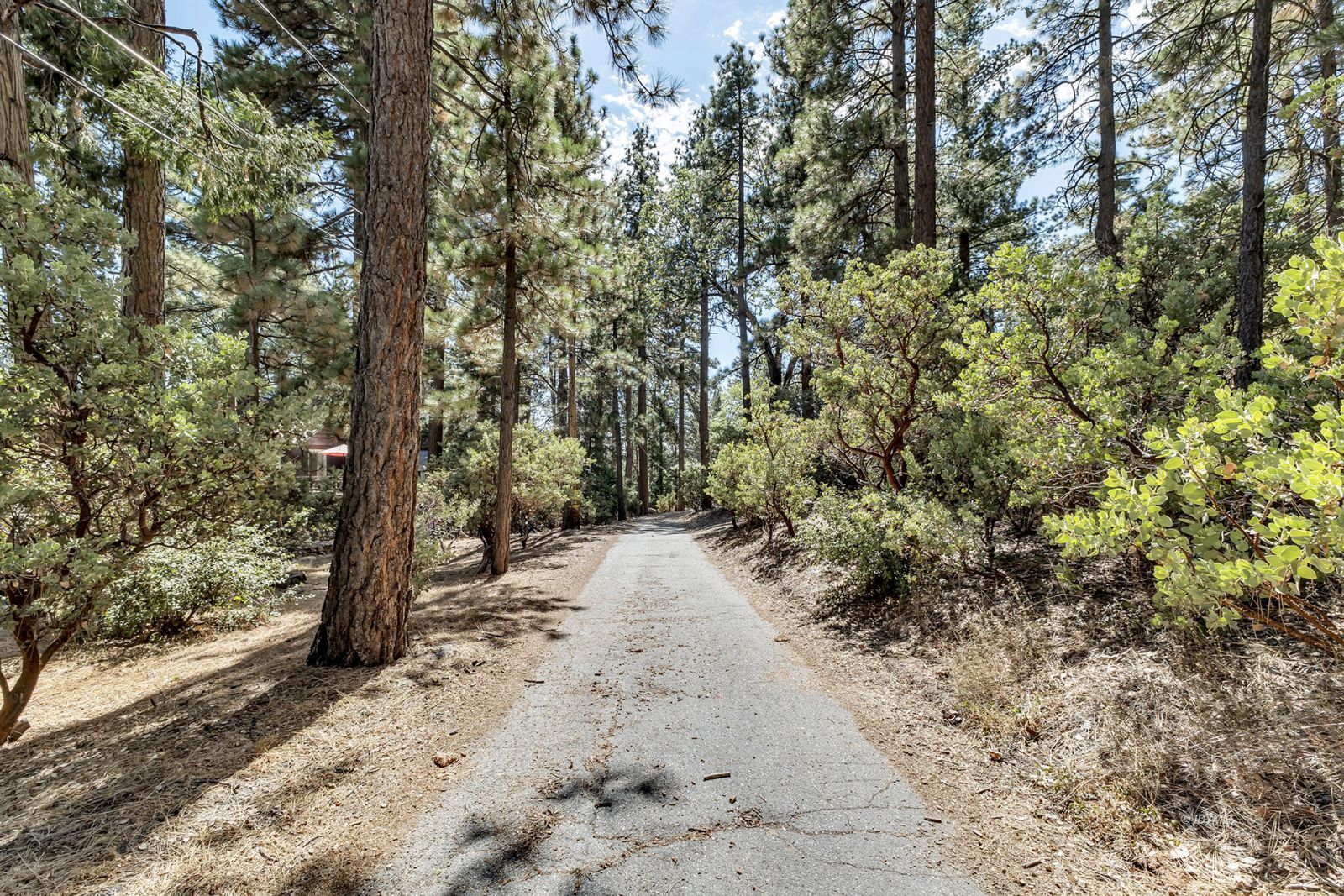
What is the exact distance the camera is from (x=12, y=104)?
4.26 meters

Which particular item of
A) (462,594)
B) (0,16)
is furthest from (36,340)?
(462,594)

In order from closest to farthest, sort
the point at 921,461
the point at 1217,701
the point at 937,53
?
the point at 1217,701 < the point at 921,461 < the point at 937,53

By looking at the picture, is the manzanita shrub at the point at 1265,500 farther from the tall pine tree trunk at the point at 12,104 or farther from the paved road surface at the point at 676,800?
the tall pine tree trunk at the point at 12,104

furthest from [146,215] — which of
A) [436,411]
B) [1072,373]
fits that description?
[1072,373]

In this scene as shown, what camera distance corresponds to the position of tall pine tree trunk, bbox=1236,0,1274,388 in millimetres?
4688

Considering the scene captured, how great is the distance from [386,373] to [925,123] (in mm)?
8534

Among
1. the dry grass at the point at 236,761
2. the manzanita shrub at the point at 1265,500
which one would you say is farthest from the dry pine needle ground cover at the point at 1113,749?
the dry grass at the point at 236,761

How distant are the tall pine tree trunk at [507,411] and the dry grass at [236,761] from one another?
12.4 feet

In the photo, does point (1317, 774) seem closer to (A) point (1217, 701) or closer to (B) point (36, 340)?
(A) point (1217, 701)

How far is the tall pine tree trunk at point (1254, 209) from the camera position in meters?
4.69

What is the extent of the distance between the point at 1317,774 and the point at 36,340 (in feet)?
21.8

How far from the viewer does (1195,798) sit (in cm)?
234

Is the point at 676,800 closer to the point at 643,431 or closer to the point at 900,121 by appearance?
the point at 900,121

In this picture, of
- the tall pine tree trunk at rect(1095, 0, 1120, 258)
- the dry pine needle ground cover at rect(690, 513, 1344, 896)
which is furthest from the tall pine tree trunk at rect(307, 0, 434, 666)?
the tall pine tree trunk at rect(1095, 0, 1120, 258)
